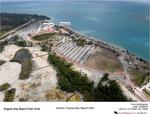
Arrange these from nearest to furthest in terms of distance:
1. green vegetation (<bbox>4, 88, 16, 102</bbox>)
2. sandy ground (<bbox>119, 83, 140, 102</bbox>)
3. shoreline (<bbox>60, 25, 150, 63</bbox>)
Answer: sandy ground (<bbox>119, 83, 140, 102</bbox>) → green vegetation (<bbox>4, 88, 16, 102</bbox>) → shoreline (<bbox>60, 25, 150, 63</bbox>)

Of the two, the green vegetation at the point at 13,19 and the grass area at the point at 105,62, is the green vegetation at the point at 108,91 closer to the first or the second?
the grass area at the point at 105,62

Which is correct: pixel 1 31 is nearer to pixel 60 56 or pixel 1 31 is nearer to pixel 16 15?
pixel 16 15

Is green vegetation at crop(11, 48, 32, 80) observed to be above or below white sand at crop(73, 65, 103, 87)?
above

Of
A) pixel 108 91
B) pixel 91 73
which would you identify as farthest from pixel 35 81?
pixel 108 91

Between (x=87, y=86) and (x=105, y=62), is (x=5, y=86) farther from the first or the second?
(x=105, y=62)

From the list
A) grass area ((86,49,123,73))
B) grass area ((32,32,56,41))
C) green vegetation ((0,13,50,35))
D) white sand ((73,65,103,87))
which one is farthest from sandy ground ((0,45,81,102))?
green vegetation ((0,13,50,35))

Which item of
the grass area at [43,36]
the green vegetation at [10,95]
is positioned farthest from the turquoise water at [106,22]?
the green vegetation at [10,95]

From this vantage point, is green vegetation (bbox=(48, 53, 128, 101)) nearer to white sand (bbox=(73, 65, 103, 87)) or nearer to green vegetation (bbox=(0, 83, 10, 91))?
white sand (bbox=(73, 65, 103, 87))

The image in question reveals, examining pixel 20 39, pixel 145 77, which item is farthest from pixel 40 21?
pixel 145 77
